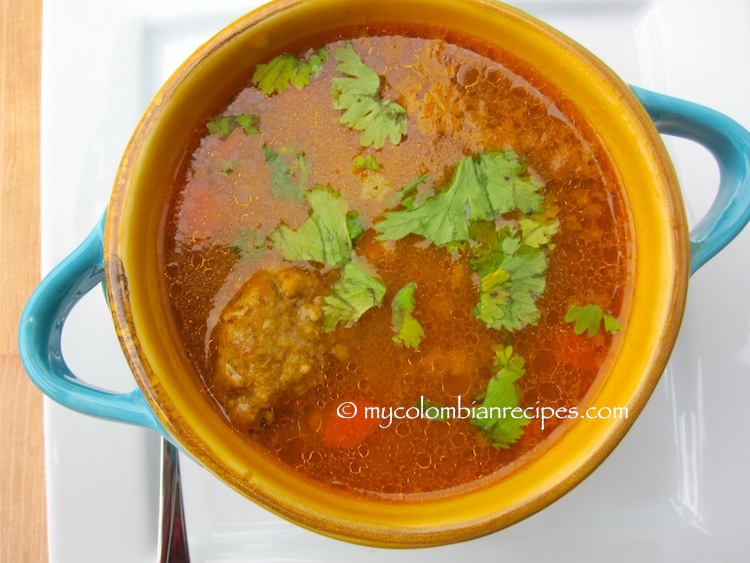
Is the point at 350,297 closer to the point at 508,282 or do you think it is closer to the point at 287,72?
the point at 508,282

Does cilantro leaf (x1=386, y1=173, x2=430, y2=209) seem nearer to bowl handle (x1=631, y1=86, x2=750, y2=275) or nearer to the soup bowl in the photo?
the soup bowl

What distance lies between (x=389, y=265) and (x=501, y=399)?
0.35m

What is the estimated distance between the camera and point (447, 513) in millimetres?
1130

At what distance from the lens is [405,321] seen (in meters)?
1.21

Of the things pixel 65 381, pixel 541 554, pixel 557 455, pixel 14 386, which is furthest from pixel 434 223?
pixel 14 386

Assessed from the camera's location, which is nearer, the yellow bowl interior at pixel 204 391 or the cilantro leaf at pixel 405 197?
the yellow bowl interior at pixel 204 391

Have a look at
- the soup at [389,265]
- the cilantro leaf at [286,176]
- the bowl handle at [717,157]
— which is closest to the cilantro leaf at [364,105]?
the soup at [389,265]

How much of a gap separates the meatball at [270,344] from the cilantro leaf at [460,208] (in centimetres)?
20

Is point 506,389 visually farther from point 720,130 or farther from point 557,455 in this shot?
point 720,130

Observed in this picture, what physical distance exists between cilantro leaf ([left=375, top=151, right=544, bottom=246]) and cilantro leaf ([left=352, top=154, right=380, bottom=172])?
0.10 meters

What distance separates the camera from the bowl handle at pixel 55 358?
42.8 inches

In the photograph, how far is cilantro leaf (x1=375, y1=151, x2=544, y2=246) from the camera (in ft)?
3.99

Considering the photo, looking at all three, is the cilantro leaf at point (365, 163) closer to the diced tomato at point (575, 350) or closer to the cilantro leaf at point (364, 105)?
the cilantro leaf at point (364, 105)

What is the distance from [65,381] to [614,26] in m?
1.53
